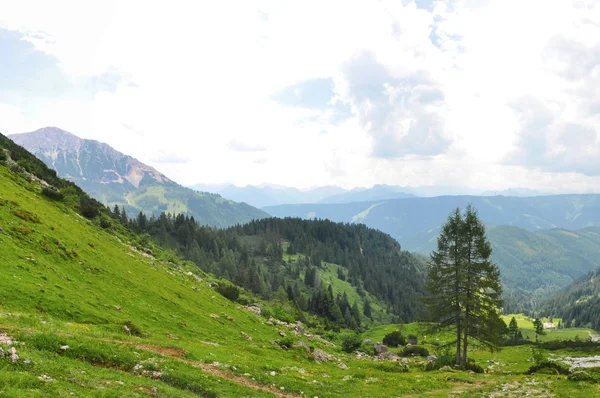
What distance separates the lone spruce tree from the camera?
4562cm

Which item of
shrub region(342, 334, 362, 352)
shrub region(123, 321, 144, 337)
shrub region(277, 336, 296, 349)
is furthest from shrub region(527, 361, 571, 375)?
shrub region(123, 321, 144, 337)

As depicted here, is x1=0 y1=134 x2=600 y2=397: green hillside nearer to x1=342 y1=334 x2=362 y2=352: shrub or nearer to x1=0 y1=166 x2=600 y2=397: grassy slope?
x1=0 y1=166 x2=600 y2=397: grassy slope

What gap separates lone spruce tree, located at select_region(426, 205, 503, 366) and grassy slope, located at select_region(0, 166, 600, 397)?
31.6ft

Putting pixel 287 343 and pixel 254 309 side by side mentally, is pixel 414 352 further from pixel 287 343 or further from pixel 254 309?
pixel 287 343

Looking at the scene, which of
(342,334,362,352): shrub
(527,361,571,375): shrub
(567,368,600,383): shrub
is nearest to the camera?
(567,368,600,383): shrub

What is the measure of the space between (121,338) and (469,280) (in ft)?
130

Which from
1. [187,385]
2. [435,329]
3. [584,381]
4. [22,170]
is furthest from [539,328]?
[22,170]

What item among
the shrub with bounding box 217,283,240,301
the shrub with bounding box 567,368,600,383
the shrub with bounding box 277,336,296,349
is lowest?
the shrub with bounding box 217,283,240,301

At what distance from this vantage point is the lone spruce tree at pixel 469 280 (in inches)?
1796

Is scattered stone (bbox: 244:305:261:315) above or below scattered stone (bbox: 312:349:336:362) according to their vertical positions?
below

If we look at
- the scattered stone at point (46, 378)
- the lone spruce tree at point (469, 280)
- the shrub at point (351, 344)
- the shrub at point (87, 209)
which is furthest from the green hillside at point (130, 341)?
the shrub at point (87, 209)

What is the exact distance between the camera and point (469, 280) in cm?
4566

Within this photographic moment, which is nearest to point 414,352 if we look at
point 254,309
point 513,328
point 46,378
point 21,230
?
point 254,309

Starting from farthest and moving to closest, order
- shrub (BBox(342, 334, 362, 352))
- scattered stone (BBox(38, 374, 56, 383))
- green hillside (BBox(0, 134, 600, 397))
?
shrub (BBox(342, 334, 362, 352))
green hillside (BBox(0, 134, 600, 397))
scattered stone (BBox(38, 374, 56, 383))
